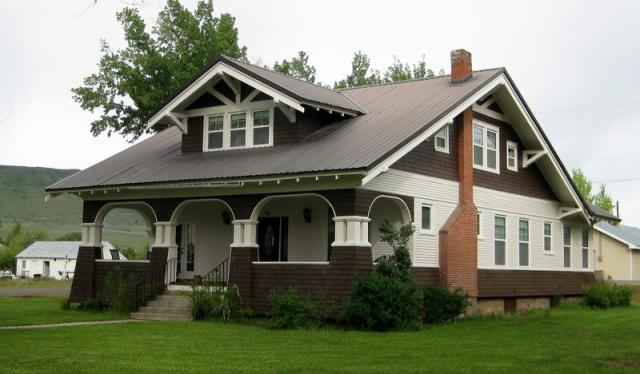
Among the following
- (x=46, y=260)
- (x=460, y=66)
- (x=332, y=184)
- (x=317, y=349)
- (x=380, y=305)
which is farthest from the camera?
(x=46, y=260)

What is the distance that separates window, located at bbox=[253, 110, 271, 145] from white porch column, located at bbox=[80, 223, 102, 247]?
19.8ft

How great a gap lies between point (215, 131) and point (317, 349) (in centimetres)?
1165

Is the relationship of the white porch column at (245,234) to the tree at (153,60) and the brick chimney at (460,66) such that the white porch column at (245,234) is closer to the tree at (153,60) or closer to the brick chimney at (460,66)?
the brick chimney at (460,66)

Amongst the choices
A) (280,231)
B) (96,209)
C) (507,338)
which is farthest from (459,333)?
(96,209)

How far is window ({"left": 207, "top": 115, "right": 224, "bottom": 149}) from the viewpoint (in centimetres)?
2602

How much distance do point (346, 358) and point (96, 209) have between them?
14366 millimetres

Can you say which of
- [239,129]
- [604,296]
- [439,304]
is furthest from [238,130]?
[604,296]

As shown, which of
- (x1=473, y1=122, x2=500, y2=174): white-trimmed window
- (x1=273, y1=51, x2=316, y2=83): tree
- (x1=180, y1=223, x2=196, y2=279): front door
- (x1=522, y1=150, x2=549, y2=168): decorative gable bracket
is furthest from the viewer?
(x1=273, y1=51, x2=316, y2=83): tree

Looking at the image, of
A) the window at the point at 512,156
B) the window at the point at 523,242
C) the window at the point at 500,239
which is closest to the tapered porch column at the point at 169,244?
the window at the point at 500,239

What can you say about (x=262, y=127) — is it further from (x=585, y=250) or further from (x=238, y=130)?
(x=585, y=250)

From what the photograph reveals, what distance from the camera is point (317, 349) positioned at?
629 inches

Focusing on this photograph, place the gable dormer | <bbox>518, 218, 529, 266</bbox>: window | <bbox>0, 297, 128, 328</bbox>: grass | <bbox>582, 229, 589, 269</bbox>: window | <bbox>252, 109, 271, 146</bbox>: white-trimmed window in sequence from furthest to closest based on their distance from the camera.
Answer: <bbox>582, 229, 589, 269</bbox>: window → <bbox>518, 218, 529, 266</bbox>: window → <bbox>252, 109, 271, 146</bbox>: white-trimmed window → the gable dormer → <bbox>0, 297, 128, 328</bbox>: grass

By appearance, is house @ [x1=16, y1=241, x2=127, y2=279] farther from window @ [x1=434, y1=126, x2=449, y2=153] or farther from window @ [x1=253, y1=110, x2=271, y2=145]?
window @ [x1=434, y1=126, x2=449, y2=153]

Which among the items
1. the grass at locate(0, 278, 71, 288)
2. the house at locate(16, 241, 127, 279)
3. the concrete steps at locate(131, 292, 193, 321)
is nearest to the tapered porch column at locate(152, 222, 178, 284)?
the concrete steps at locate(131, 292, 193, 321)
